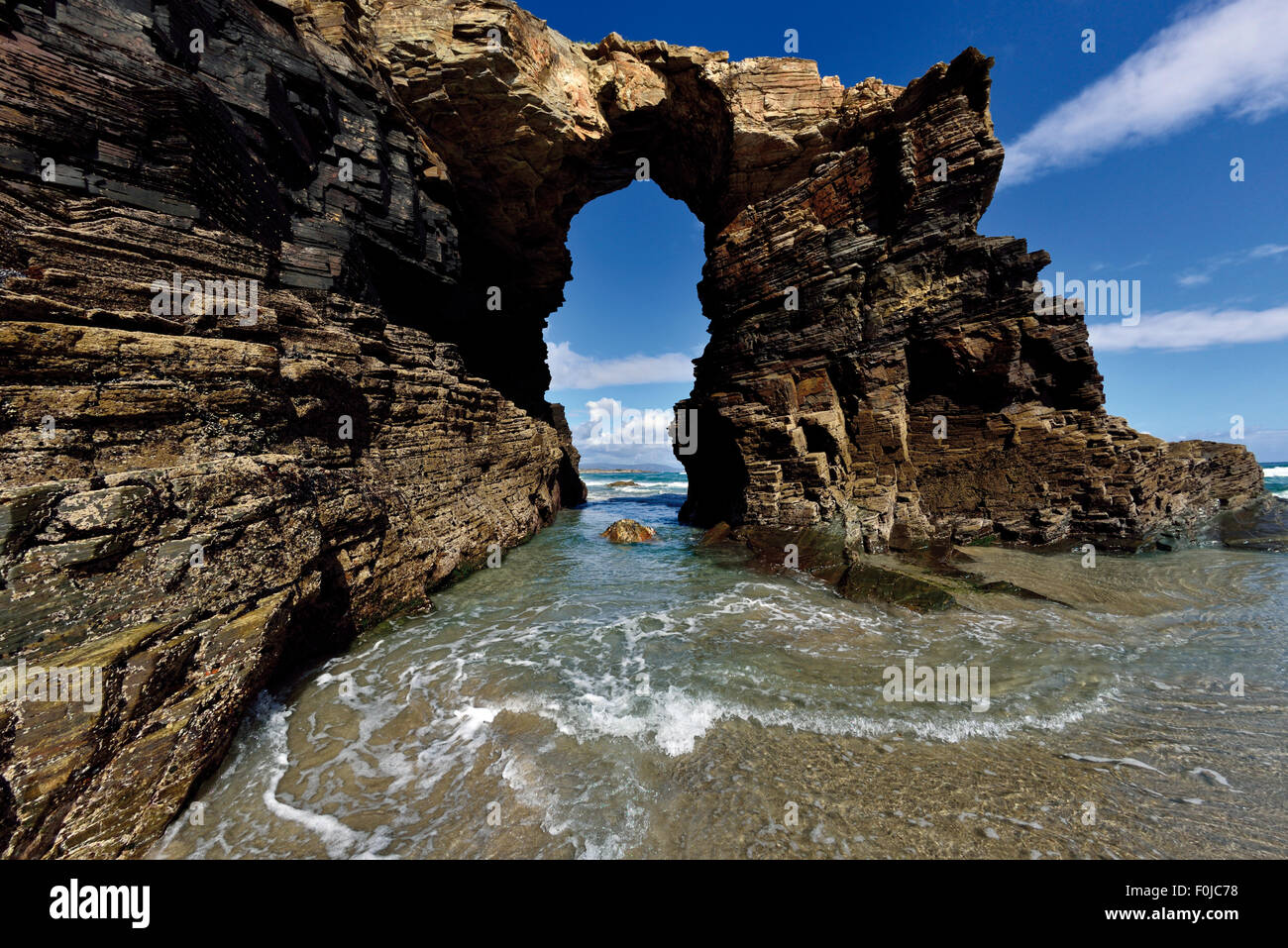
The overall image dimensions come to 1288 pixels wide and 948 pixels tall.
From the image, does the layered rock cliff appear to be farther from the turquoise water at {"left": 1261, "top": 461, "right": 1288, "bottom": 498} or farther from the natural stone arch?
the turquoise water at {"left": 1261, "top": 461, "right": 1288, "bottom": 498}

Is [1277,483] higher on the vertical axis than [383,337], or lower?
lower

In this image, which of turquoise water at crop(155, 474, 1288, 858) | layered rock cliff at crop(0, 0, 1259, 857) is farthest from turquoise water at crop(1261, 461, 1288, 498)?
turquoise water at crop(155, 474, 1288, 858)

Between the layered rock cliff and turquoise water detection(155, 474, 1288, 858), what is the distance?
1.21 meters

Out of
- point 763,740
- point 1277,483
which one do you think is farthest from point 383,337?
point 1277,483

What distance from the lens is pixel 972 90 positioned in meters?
15.7

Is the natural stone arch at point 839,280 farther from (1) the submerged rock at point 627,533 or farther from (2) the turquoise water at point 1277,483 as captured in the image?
(2) the turquoise water at point 1277,483

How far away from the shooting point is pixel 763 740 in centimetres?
473

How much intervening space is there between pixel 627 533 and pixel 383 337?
36.8 ft

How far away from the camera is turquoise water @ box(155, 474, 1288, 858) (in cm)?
347

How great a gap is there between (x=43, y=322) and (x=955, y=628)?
1458cm

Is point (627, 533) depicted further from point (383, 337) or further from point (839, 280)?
point (839, 280)

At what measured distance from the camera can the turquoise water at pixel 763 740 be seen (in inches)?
137

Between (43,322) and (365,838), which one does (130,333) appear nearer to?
(43,322)
